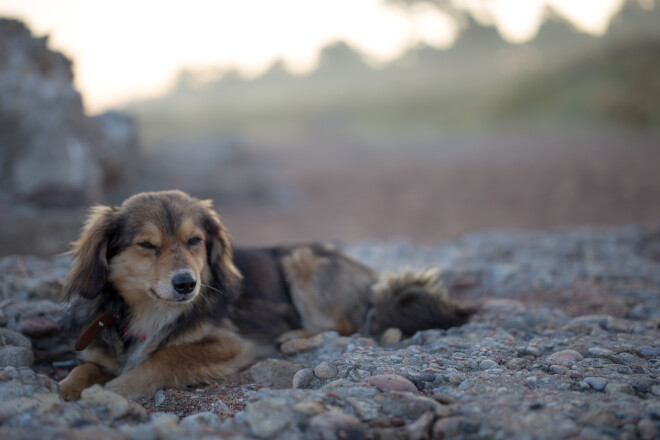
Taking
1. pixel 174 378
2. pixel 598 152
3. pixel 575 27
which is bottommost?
pixel 174 378

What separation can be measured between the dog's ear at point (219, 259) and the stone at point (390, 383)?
1.54m

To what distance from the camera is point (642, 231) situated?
26.4 feet

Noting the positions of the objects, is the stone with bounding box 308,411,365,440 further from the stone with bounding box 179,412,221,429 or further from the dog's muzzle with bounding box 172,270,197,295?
the dog's muzzle with bounding box 172,270,197,295

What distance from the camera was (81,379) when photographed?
3.45 m

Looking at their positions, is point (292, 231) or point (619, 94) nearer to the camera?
point (292, 231)

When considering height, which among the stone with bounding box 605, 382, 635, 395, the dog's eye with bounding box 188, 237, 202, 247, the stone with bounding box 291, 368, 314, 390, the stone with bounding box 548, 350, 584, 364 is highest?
the dog's eye with bounding box 188, 237, 202, 247

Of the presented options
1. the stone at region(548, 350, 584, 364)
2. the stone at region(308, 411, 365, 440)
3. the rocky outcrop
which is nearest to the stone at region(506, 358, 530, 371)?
the stone at region(548, 350, 584, 364)

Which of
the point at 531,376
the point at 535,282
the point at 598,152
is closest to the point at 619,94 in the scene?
the point at 598,152

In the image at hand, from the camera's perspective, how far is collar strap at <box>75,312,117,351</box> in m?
3.57

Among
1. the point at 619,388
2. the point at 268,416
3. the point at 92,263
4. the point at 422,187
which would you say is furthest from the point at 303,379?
the point at 422,187

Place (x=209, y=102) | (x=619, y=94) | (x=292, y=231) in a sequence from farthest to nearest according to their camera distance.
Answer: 1. (x=209, y=102)
2. (x=619, y=94)
3. (x=292, y=231)

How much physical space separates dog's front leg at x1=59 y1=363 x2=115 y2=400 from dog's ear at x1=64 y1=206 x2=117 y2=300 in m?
0.51

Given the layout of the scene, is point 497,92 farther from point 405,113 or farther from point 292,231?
point 292,231

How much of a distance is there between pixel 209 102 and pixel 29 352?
38791mm
